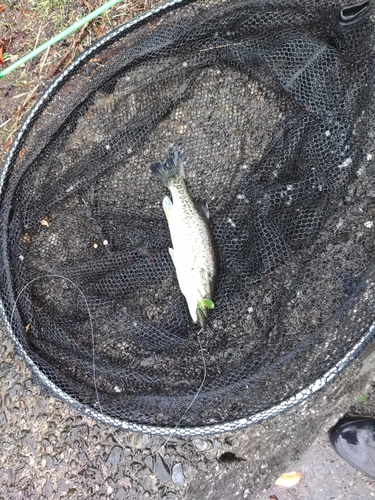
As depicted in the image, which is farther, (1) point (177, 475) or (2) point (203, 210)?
(1) point (177, 475)

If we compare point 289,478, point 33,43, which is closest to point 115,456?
point 289,478

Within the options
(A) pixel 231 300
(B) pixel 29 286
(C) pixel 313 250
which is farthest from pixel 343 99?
(B) pixel 29 286

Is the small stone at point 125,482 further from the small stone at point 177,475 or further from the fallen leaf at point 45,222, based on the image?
the fallen leaf at point 45,222

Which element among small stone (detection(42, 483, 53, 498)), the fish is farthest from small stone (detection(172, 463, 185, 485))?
the fish

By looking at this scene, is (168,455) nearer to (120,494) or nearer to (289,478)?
(120,494)

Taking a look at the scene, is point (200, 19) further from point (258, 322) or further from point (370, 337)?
point (370, 337)

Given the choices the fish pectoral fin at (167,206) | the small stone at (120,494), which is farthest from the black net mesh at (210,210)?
the small stone at (120,494)
